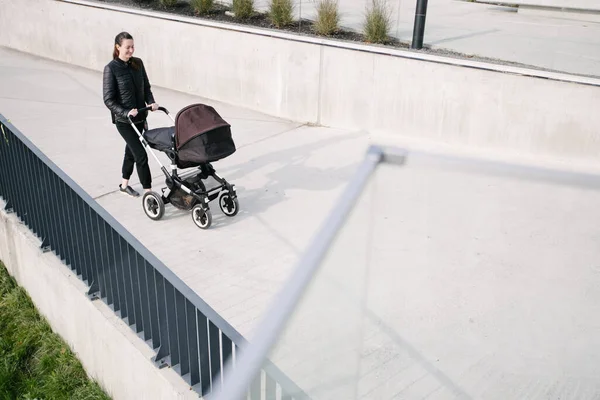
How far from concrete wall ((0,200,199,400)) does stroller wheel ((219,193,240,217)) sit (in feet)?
5.49

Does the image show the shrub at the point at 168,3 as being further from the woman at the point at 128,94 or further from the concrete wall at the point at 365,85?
the woman at the point at 128,94

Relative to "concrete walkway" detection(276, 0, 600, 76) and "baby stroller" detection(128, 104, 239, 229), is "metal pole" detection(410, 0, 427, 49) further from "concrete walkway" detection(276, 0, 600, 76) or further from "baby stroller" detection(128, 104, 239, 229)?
"baby stroller" detection(128, 104, 239, 229)

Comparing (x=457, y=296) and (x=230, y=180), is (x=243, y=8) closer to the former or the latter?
(x=230, y=180)

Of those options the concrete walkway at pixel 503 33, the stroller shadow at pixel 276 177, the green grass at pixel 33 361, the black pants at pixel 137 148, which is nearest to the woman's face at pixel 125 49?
the black pants at pixel 137 148

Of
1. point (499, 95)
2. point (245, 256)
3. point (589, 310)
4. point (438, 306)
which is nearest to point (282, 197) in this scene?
point (245, 256)

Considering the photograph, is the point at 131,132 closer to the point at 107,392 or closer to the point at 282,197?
the point at 282,197

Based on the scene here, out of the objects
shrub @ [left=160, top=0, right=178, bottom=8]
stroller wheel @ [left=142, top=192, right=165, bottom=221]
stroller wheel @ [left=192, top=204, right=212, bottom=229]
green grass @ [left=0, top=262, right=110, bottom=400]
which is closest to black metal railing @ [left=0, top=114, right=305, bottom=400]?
green grass @ [left=0, top=262, right=110, bottom=400]

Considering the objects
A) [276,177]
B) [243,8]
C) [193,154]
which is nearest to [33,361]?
[193,154]

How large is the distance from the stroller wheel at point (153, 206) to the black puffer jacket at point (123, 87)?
72 centimetres

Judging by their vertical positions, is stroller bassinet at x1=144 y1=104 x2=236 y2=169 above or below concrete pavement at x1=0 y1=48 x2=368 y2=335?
above

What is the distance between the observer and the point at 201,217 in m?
5.76

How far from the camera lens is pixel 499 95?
7.60 metres

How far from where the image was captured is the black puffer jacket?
5.75 meters

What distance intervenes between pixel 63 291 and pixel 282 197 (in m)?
2.57
